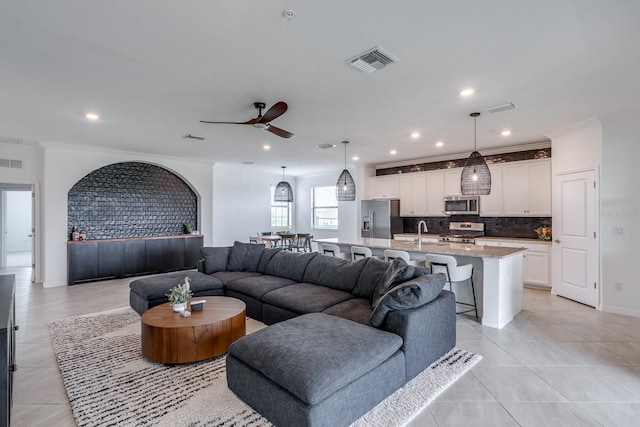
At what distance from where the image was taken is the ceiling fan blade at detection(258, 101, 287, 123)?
10.5 feet

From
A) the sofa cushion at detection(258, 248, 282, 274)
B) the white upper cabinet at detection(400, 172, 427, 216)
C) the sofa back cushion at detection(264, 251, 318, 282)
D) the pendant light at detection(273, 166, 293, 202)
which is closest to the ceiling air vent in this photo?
the sofa back cushion at detection(264, 251, 318, 282)

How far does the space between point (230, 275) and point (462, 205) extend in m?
4.92

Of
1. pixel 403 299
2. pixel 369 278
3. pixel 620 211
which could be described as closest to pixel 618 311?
pixel 620 211

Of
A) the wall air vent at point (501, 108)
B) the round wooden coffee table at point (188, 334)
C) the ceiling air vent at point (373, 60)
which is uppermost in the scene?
the ceiling air vent at point (373, 60)

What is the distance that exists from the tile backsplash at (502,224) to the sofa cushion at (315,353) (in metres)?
5.19

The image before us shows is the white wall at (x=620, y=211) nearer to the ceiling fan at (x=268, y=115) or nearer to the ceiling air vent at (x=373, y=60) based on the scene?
the ceiling air vent at (x=373, y=60)

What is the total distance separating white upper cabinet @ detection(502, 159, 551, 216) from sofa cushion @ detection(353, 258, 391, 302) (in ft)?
13.2

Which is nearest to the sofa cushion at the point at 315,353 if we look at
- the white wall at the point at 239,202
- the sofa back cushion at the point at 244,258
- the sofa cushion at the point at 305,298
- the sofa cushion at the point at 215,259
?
the sofa cushion at the point at 305,298

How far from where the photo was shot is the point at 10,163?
19.6 ft

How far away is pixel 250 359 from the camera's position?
2139 mm

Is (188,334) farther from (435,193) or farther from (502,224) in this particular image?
(502,224)

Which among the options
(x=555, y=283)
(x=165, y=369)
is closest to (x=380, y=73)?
(x=165, y=369)

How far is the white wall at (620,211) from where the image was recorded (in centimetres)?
425

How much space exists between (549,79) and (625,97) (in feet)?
4.43
